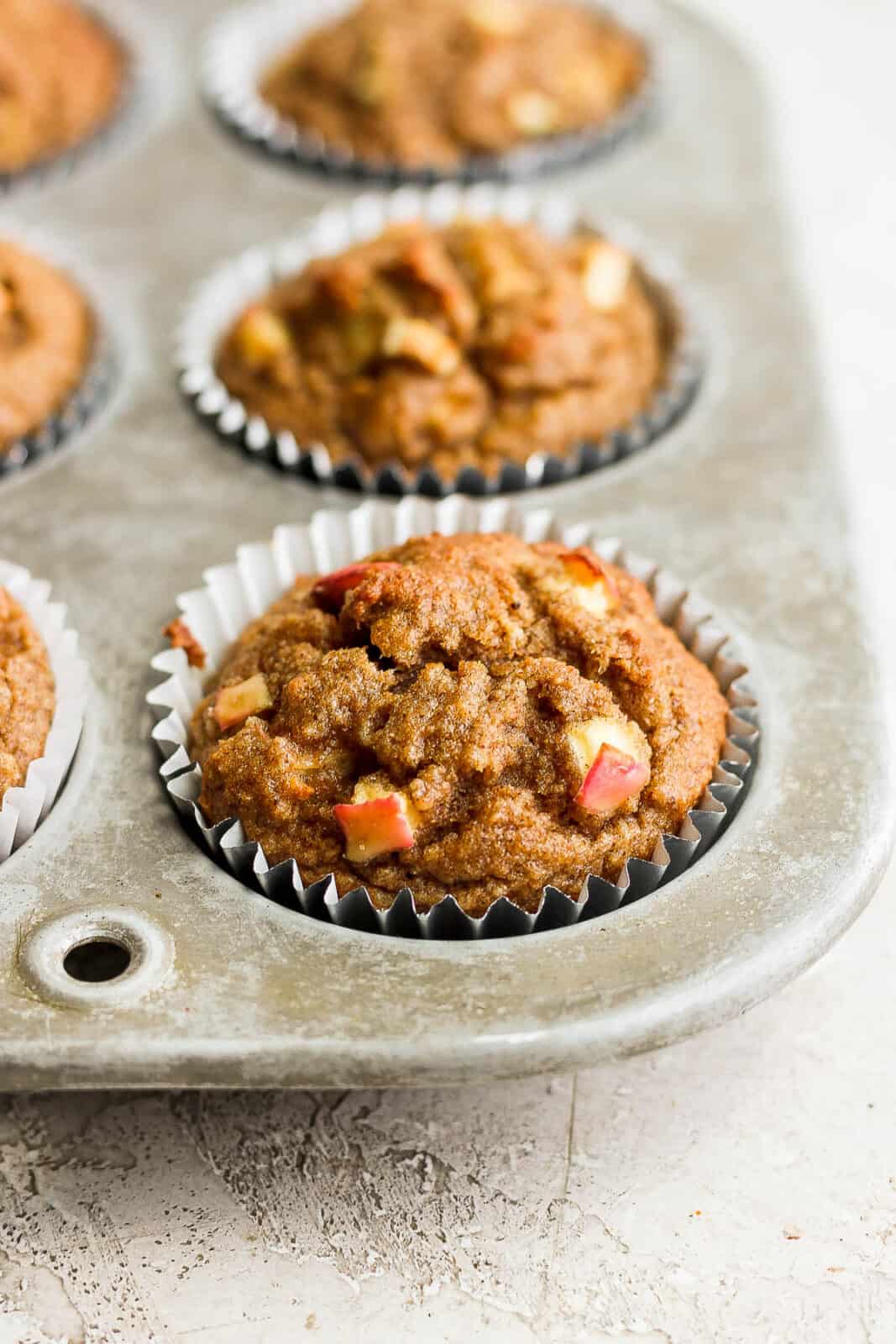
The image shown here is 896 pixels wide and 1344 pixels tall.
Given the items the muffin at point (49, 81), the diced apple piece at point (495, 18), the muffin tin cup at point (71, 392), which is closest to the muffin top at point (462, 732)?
the muffin tin cup at point (71, 392)

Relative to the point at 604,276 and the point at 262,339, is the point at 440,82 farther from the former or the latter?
the point at 262,339

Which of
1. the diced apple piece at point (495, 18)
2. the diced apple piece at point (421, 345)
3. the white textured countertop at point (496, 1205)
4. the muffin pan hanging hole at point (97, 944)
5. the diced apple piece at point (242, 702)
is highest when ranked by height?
the diced apple piece at point (495, 18)

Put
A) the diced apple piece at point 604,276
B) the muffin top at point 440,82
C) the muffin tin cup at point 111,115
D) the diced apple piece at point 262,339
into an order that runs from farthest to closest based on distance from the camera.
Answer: the muffin top at point 440,82 → the muffin tin cup at point 111,115 → the diced apple piece at point 604,276 → the diced apple piece at point 262,339

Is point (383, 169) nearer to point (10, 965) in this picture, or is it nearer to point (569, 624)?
point (569, 624)

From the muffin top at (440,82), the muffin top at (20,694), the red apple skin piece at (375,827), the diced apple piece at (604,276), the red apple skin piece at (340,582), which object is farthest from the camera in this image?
the muffin top at (440,82)

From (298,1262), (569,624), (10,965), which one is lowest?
(298,1262)

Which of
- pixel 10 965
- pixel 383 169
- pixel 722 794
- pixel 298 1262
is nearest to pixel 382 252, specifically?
pixel 383 169

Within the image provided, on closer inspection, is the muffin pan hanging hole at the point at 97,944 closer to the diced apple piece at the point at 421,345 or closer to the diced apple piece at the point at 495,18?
the diced apple piece at the point at 421,345
